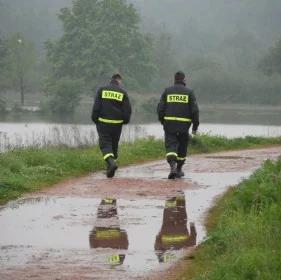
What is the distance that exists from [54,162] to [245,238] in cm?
742

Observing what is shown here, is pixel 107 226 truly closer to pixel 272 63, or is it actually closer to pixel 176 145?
pixel 176 145

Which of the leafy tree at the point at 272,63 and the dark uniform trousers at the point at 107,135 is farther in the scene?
the leafy tree at the point at 272,63

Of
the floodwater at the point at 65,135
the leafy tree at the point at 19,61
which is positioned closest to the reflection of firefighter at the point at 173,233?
the floodwater at the point at 65,135

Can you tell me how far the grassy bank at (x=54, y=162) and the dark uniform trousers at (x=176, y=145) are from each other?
1820mm

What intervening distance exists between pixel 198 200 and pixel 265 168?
121 centimetres

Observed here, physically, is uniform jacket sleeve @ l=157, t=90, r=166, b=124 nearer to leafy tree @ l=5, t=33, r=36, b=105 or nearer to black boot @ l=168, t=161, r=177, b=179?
black boot @ l=168, t=161, r=177, b=179

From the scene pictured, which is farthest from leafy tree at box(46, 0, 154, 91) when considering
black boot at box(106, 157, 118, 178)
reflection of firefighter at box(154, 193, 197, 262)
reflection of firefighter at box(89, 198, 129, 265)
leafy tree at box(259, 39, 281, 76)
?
reflection of firefighter at box(89, 198, 129, 265)

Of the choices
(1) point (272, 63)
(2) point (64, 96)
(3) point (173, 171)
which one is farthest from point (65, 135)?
(1) point (272, 63)

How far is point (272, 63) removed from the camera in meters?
85.8

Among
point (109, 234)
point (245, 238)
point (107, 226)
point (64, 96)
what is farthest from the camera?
point (64, 96)

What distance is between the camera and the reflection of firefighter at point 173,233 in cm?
787

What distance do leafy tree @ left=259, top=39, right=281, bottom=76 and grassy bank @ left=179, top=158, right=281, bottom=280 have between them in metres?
76.5

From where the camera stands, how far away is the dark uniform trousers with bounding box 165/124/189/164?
13424 millimetres

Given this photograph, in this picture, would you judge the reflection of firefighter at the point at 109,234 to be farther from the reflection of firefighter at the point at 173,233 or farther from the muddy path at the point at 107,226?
the reflection of firefighter at the point at 173,233
